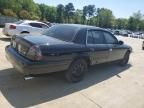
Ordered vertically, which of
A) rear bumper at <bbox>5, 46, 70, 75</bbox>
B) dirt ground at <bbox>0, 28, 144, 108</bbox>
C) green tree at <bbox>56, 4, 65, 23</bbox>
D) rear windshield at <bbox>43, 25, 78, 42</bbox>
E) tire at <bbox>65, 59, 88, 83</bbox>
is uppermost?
green tree at <bbox>56, 4, 65, 23</bbox>

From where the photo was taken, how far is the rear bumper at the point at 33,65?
439cm

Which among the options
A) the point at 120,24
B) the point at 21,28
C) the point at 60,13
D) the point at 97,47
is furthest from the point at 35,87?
the point at 120,24

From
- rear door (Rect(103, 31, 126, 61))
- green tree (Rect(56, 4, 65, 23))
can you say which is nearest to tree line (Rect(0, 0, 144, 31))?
green tree (Rect(56, 4, 65, 23))

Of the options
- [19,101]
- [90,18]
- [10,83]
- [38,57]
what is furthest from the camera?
[90,18]

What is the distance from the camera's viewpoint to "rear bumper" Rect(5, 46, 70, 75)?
14.4 feet

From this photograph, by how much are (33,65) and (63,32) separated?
5.38 feet

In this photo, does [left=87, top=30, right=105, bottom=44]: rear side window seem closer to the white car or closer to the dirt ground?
the dirt ground

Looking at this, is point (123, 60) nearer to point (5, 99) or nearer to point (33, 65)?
point (33, 65)

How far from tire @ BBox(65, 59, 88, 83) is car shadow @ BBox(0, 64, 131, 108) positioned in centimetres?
14

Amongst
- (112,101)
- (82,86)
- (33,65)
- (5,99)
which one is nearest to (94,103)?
(112,101)

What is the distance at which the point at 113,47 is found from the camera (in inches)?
269

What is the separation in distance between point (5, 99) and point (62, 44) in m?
1.77

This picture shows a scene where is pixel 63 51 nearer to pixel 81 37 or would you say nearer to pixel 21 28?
pixel 81 37

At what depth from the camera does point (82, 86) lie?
17.6 ft
